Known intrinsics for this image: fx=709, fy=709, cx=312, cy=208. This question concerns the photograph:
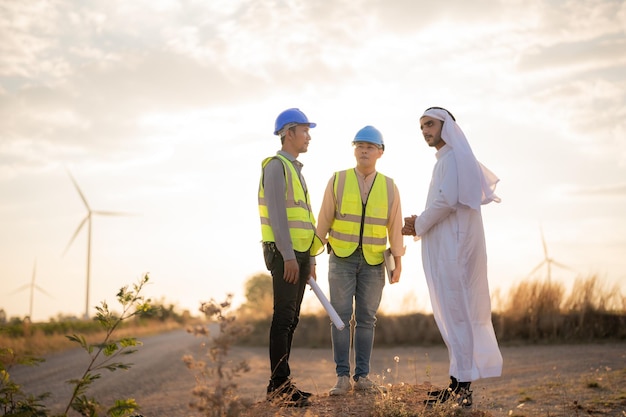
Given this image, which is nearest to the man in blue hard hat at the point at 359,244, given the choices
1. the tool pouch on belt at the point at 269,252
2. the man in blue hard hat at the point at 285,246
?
the man in blue hard hat at the point at 285,246

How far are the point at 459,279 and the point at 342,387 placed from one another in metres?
1.52

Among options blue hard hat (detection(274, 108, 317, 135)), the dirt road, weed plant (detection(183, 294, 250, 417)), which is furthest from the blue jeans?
weed plant (detection(183, 294, 250, 417))

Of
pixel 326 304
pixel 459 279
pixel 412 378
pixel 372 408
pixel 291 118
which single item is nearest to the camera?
pixel 372 408

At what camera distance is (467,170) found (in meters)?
6.08

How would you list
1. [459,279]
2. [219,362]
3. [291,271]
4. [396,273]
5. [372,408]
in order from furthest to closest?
[396,273]
[459,279]
[291,271]
[372,408]
[219,362]

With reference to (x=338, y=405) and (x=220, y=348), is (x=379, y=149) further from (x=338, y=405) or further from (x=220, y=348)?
(x=220, y=348)

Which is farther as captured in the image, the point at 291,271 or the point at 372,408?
the point at 291,271

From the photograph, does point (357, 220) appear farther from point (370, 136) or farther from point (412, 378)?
point (412, 378)

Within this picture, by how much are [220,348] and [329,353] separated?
12.0 m

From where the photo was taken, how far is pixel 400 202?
6977 millimetres

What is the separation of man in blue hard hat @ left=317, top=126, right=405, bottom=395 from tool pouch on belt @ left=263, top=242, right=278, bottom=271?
0.85 m

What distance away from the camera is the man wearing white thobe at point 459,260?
594cm

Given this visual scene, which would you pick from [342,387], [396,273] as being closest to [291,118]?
[396,273]

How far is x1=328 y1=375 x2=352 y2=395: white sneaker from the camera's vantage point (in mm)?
6449
